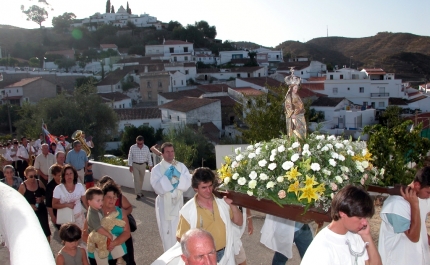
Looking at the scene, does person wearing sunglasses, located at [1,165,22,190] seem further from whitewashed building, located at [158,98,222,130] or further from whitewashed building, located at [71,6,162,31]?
whitewashed building, located at [71,6,162,31]

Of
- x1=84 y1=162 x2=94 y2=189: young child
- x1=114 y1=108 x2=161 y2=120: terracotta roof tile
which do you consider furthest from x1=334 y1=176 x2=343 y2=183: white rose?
x1=114 y1=108 x2=161 y2=120: terracotta roof tile

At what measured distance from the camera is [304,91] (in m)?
48.1

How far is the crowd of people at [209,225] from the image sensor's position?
9.68ft

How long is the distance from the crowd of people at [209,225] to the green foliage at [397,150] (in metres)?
3.51

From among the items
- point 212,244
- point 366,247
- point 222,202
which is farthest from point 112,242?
point 366,247

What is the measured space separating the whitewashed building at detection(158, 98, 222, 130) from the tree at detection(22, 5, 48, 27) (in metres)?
77.6

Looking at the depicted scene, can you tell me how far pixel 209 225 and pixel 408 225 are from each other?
6.12 feet

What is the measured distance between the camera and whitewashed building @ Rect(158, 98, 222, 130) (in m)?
41.4

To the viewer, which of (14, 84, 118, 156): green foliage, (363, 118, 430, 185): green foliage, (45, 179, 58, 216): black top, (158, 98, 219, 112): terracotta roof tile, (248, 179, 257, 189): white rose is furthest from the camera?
(158, 98, 219, 112): terracotta roof tile

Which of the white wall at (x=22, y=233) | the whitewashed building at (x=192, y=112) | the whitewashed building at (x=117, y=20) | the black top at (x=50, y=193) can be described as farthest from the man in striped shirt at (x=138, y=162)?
the whitewashed building at (x=117, y=20)

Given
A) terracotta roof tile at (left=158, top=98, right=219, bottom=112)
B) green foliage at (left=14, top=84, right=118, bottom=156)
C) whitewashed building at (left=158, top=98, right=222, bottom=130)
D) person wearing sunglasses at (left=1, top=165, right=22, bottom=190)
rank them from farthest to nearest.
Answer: terracotta roof tile at (left=158, top=98, right=219, bottom=112) < whitewashed building at (left=158, top=98, right=222, bottom=130) < green foliage at (left=14, top=84, right=118, bottom=156) < person wearing sunglasses at (left=1, top=165, right=22, bottom=190)

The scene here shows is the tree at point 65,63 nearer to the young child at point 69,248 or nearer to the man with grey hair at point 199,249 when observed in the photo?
the young child at point 69,248

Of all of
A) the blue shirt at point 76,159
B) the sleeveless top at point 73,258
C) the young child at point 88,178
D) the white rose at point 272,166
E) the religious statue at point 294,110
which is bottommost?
the young child at point 88,178

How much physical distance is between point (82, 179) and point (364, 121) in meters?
37.4
